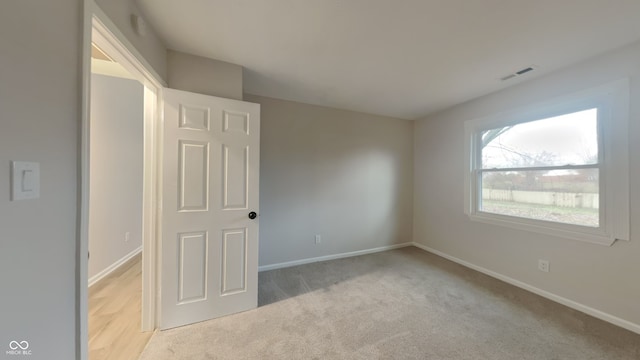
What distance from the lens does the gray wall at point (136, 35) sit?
122 cm

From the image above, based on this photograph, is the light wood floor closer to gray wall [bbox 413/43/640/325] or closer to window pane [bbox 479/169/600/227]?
gray wall [bbox 413/43/640/325]

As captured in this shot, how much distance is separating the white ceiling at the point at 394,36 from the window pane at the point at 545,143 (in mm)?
567

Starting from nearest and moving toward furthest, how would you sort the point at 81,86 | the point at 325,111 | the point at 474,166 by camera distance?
the point at 81,86 → the point at 474,166 → the point at 325,111

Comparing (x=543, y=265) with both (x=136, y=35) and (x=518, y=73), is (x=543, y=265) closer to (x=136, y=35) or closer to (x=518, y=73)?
(x=518, y=73)

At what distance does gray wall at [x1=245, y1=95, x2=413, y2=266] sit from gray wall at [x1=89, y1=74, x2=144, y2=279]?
194 centimetres

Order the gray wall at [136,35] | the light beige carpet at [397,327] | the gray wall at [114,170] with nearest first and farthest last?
the gray wall at [136,35] → the light beige carpet at [397,327] → the gray wall at [114,170]

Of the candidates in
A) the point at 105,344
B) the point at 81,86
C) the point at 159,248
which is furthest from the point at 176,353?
the point at 81,86

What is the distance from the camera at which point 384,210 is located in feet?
12.9

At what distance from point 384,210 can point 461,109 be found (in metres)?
1.97

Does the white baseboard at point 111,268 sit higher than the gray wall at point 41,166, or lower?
lower

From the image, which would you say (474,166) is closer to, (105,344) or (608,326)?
(608,326)

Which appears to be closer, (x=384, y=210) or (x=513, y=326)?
(x=513, y=326)

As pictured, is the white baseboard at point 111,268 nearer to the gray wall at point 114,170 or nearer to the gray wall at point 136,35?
the gray wall at point 114,170

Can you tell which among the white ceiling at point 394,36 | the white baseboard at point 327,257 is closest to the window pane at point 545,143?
the white ceiling at point 394,36
